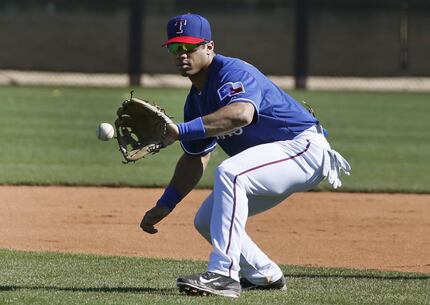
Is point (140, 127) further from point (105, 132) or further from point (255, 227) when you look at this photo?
point (255, 227)

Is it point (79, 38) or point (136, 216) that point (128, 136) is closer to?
point (136, 216)

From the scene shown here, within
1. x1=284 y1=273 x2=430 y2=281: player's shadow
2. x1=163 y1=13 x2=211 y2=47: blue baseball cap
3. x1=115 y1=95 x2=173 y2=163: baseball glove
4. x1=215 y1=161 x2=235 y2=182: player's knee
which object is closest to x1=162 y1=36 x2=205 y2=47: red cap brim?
x1=163 y1=13 x2=211 y2=47: blue baseball cap

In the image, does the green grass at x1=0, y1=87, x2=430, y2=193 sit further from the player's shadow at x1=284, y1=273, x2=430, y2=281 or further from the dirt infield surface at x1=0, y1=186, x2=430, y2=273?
the player's shadow at x1=284, y1=273, x2=430, y2=281

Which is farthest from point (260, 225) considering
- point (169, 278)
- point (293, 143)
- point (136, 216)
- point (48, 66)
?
point (48, 66)

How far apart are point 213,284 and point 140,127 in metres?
0.87

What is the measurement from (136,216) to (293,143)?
3.62 meters

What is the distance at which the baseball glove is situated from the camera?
16.6 feet

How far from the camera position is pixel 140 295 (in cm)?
521

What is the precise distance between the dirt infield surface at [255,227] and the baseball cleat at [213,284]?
1.78 m

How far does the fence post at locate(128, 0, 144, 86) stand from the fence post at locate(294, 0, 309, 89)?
4.11 meters

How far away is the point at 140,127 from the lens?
17.2 ft

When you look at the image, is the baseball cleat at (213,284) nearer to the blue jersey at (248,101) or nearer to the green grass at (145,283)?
the green grass at (145,283)

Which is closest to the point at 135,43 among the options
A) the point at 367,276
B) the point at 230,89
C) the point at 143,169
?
the point at 143,169

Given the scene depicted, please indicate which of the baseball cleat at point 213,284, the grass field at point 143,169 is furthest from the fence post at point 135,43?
the baseball cleat at point 213,284
